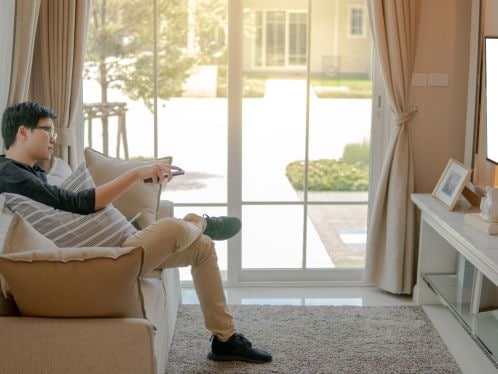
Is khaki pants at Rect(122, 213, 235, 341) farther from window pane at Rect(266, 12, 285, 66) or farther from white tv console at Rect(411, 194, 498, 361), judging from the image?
window pane at Rect(266, 12, 285, 66)

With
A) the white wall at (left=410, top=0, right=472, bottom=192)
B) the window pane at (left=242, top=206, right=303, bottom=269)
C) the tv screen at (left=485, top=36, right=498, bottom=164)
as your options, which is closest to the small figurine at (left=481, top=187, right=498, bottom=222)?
the tv screen at (left=485, top=36, right=498, bottom=164)

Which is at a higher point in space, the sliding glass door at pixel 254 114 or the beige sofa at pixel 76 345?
the sliding glass door at pixel 254 114

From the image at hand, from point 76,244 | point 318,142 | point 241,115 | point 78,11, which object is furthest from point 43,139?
point 318,142

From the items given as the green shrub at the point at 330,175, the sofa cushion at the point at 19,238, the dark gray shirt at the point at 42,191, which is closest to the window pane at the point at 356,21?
the green shrub at the point at 330,175

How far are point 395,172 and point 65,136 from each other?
6.54ft

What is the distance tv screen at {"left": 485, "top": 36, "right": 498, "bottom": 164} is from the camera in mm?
4180

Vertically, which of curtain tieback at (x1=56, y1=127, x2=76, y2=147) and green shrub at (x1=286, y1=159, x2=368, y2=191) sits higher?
curtain tieback at (x1=56, y1=127, x2=76, y2=147)

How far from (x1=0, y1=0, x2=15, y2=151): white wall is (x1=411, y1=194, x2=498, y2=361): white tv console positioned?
242 cm

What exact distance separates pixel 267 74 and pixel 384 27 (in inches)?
30.2

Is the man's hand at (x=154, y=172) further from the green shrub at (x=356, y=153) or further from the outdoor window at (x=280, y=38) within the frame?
the green shrub at (x=356, y=153)

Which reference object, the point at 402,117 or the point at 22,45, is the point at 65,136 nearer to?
the point at 22,45

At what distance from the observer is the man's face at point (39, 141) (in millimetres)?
3707

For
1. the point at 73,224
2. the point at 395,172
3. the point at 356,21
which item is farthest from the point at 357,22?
the point at 73,224

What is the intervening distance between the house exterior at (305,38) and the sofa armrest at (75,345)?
102 inches
